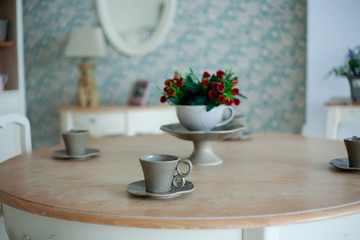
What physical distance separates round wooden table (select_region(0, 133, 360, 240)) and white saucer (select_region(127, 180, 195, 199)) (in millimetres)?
14

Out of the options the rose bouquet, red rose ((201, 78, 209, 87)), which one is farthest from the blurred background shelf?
red rose ((201, 78, 209, 87))

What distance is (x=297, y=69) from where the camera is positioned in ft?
12.3

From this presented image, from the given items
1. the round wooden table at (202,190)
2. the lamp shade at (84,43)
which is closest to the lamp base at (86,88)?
the lamp shade at (84,43)

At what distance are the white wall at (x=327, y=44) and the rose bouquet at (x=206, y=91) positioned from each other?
7.24 ft

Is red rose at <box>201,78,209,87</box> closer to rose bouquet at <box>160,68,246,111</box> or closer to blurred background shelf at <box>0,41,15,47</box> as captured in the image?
rose bouquet at <box>160,68,246,111</box>

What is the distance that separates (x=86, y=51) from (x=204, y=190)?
255 cm

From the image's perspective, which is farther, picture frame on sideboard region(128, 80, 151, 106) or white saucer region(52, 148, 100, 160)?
picture frame on sideboard region(128, 80, 151, 106)

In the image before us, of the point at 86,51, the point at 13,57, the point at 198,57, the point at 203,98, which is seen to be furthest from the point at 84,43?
the point at 203,98

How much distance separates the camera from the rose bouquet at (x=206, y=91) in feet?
4.44

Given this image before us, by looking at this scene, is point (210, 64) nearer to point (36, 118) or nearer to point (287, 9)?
point (287, 9)

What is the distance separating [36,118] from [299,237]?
3341 millimetres

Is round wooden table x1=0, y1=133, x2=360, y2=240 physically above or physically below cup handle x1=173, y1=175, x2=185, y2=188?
below

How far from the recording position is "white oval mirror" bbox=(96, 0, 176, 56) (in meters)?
3.68

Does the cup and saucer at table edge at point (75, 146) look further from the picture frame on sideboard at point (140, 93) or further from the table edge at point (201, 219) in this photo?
the picture frame on sideboard at point (140, 93)
